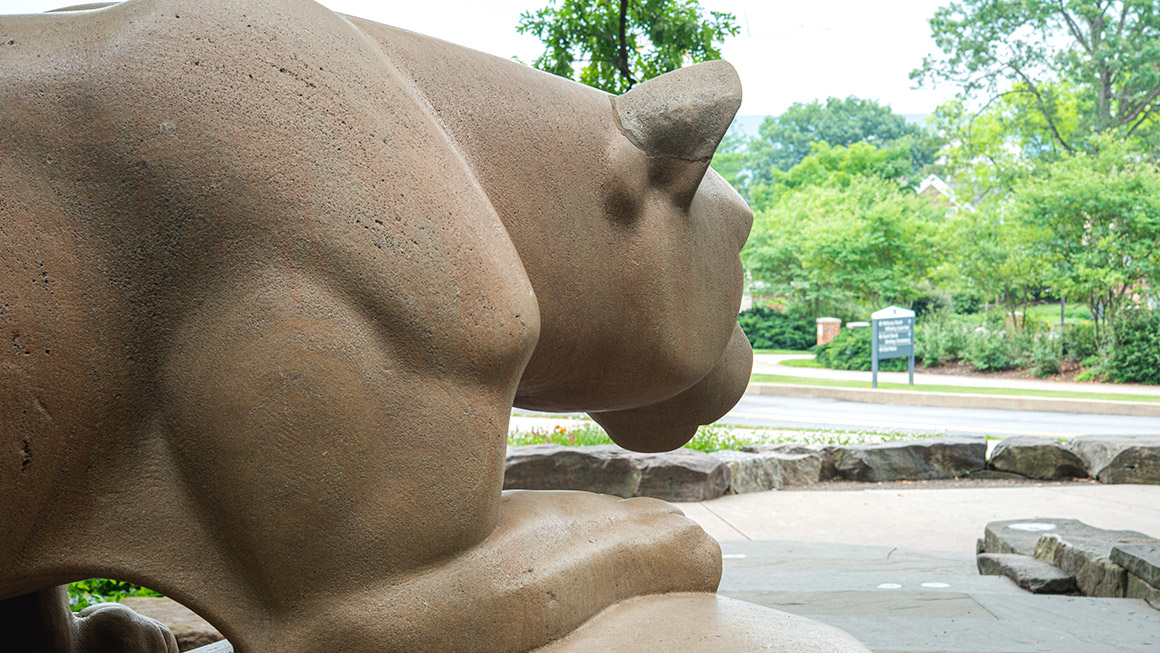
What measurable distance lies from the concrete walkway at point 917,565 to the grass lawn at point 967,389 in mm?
6792

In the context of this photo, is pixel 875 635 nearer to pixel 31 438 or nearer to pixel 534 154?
pixel 534 154

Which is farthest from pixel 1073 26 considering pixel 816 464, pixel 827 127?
pixel 827 127

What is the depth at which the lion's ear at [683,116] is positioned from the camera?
5.21ft

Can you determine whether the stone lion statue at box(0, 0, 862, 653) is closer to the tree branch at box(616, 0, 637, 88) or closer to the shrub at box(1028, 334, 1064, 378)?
the tree branch at box(616, 0, 637, 88)

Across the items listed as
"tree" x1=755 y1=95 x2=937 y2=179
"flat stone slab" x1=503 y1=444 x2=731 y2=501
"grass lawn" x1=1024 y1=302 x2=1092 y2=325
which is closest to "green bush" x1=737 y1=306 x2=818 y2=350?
"grass lawn" x1=1024 y1=302 x2=1092 y2=325

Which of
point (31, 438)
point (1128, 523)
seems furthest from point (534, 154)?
point (1128, 523)

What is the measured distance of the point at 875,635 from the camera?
3109 mm

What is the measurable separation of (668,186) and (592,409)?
484mm

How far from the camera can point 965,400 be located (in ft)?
47.1

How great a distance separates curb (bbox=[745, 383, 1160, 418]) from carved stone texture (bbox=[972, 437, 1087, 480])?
18.7 feet

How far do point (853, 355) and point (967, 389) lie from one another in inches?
189

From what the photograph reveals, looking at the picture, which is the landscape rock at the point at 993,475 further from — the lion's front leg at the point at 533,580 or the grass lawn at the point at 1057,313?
the grass lawn at the point at 1057,313

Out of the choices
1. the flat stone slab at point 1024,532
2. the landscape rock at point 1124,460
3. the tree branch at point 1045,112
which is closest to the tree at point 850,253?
the tree branch at point 1045,112

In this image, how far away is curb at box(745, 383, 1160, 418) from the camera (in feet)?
43.7
